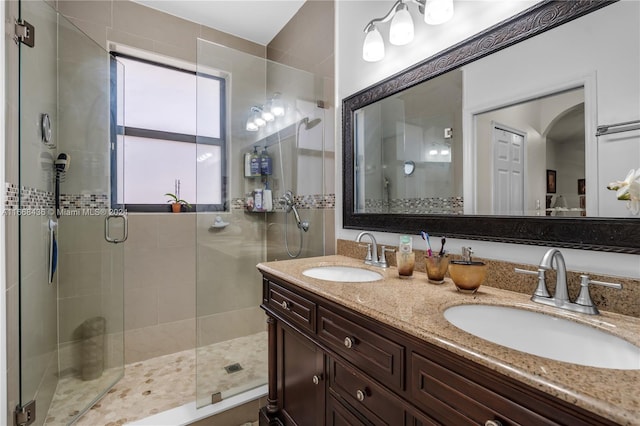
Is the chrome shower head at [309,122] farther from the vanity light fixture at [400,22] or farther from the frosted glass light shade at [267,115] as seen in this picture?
the vanity light fixture at [400,22]

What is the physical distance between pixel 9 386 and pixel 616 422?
197cm

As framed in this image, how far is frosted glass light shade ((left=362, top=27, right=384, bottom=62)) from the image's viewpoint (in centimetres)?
155

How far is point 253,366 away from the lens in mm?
1941

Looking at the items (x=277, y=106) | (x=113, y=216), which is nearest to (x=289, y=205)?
(x=277, y=106)

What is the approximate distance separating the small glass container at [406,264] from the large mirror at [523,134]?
0.62 feet

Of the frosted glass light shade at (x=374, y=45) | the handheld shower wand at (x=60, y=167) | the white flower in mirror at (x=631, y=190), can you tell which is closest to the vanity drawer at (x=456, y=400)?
the white flower in mirror at (x=631, y=190)

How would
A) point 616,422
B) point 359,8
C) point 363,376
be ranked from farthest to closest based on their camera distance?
point 359,8, point 363,376, point 616,422

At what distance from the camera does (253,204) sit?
215cm

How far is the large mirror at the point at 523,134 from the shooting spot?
85 cm

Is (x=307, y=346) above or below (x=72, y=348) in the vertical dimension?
above

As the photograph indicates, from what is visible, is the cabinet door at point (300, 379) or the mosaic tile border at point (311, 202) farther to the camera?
the mosaic tile border at point (311, 202)

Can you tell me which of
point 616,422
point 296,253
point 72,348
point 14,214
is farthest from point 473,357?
point 72,348

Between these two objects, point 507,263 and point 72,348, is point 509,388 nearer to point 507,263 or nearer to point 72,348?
point 507,263

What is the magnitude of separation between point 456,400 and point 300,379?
0.80 metres
